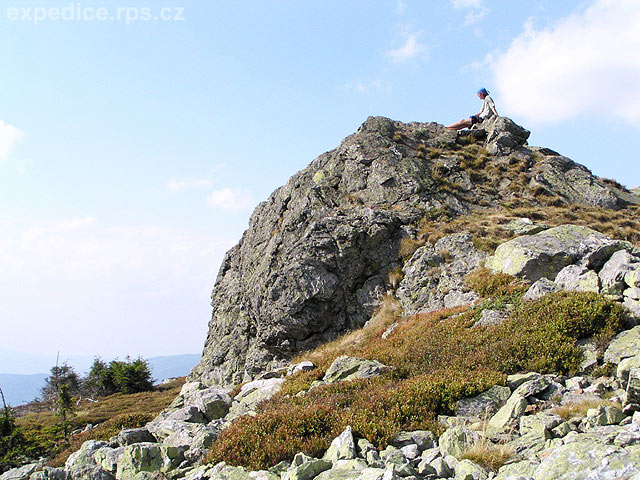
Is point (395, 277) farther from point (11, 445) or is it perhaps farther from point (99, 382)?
point (99, 382)

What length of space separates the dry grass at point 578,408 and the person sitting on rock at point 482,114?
33411 mm

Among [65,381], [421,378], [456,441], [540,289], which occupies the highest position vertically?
[540,289]

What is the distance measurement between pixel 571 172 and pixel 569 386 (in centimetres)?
2852

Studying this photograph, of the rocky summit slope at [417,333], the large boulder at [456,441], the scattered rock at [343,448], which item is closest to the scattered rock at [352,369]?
→ the rocky summit slope at [417,333]

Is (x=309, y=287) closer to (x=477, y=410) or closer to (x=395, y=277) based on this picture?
(x=395, y=277)

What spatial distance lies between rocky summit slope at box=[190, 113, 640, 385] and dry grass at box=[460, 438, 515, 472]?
1116 cm

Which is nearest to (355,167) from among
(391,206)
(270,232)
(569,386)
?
(391,206)

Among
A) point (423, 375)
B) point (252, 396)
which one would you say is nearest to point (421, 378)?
point (423, 375)

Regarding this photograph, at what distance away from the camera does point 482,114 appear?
3841 centimetres

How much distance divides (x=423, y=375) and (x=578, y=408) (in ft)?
13.7

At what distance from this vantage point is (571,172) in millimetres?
32906

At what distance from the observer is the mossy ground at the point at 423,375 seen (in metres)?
9.11

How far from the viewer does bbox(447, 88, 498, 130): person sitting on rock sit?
37750 mm

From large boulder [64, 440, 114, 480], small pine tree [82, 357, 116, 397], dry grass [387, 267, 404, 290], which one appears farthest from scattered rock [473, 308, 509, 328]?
small pine tree [82, 357, 116, 397]
